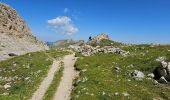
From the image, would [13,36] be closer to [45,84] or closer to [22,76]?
[22,76]

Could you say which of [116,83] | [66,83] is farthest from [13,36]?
[116,83]

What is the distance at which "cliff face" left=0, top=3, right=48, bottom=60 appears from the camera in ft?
252

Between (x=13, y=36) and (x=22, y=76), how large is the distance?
37.3 meters

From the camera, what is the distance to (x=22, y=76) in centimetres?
4916

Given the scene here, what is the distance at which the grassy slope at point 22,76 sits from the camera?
37.5 meters

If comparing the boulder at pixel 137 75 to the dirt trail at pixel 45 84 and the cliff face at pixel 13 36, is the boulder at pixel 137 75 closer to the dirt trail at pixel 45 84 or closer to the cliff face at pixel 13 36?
the dirt trail at pixel 45 84

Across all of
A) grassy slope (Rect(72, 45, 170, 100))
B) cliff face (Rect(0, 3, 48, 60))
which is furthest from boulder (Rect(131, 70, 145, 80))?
cliff face (Rect(0, 3, 48, 60))

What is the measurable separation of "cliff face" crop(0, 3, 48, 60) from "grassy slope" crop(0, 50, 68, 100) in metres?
10.6

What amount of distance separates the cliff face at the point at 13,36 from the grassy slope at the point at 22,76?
10.6m

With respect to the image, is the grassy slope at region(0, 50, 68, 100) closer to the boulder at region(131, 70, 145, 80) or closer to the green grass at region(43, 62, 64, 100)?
the green grass at region(43, 62, 64, 100)

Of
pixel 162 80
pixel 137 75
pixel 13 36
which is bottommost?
pixel 162 80

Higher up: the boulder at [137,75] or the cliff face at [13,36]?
the cliff face at [13,36]

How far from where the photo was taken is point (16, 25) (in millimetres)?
90750

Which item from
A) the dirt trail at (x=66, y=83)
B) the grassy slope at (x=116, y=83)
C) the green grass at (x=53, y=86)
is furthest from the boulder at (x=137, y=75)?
the green grass at (x=53, y=86)
